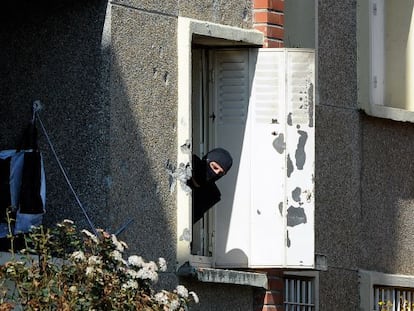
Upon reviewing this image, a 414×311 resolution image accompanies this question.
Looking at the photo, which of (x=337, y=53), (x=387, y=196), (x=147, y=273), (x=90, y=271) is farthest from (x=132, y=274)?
(x=387, y=196)

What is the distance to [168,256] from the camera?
1038 centimetres

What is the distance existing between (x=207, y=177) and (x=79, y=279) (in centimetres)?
222

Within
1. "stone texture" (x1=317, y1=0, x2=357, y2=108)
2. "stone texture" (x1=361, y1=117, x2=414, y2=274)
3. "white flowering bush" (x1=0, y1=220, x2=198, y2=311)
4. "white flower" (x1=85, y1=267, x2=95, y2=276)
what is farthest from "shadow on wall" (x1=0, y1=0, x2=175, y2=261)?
"stone texture" (x1=361, y1=117, x2=414, y2=274)

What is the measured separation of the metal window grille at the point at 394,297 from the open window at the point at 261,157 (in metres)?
2.12

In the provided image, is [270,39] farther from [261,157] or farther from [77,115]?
[77,115]

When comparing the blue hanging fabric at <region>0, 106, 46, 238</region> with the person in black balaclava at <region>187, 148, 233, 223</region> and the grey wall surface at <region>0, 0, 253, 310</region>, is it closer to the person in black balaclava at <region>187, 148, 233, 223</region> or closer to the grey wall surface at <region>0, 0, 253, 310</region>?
the grey wall surface at <region>0, 0, 253, 310</region>

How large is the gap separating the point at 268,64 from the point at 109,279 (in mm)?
2901

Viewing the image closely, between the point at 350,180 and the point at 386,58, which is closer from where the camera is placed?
the point at 350,180

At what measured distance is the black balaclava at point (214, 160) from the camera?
1064cm

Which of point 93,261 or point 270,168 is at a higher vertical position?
point 270,168

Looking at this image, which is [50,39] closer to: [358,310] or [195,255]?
[195,255]

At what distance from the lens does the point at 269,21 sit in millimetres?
11281

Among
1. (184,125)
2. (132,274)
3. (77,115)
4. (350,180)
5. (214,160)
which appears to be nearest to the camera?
(132,274)

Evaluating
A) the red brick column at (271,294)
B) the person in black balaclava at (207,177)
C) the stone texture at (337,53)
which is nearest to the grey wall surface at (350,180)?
the stone texture at (337,53)
